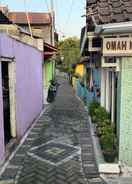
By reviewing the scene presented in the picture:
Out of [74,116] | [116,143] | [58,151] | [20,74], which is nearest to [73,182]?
[116,143]

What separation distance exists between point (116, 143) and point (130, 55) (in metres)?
2.06

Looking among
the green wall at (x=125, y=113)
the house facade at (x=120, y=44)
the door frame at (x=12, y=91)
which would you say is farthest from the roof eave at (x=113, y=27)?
the door frame at (x=12, y=91)

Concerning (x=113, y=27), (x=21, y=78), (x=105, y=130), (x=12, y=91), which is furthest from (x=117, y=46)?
(x=21, y=78)

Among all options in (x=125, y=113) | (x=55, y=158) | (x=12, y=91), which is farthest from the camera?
(x=12, y=91)

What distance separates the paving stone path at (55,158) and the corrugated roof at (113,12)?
10.3ft

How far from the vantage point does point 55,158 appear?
7621 mm

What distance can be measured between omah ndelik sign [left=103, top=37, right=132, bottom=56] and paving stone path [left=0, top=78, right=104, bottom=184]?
99.3 inches

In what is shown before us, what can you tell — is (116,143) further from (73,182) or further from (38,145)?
(38,145)

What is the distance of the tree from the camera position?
45.8m

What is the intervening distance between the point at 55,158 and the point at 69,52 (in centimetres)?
3950

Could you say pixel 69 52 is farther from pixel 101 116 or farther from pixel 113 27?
pixel 113 27

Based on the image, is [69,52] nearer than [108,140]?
No

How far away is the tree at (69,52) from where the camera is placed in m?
45.8

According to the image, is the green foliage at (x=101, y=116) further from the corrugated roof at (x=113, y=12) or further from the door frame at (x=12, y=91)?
the corrugated roof at (x=113, y=12)
